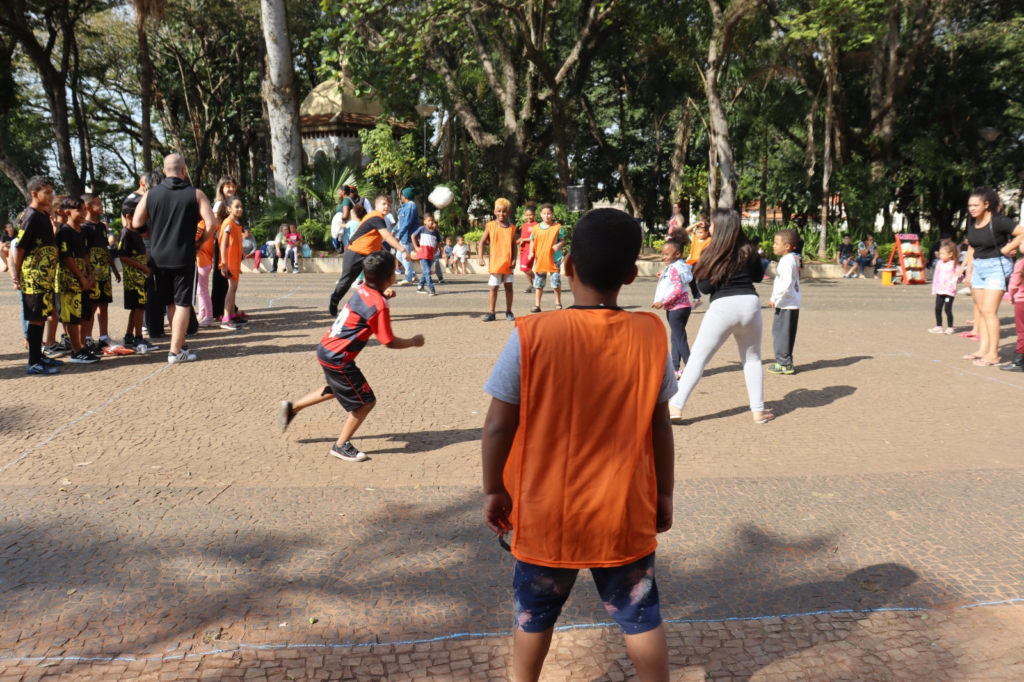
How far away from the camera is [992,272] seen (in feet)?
28.7

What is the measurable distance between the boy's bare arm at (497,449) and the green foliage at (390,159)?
25.1m

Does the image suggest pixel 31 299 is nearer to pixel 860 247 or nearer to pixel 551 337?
pixel 551 337

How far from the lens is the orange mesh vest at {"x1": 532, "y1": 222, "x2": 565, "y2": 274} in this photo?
1191 cm

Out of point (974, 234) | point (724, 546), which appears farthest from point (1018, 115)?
point (724, 546)

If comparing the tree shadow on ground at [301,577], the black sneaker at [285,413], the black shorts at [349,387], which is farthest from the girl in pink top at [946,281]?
the black sneaker at [285,413]

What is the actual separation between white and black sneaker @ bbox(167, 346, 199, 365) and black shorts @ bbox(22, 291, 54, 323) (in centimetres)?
115

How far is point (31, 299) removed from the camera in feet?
25.0

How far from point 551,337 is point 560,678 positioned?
1.32 metres

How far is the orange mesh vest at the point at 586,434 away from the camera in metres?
2.30

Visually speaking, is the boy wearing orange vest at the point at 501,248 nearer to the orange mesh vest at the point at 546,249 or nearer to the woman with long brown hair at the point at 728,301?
the orange mesh vest at the point at 546,249

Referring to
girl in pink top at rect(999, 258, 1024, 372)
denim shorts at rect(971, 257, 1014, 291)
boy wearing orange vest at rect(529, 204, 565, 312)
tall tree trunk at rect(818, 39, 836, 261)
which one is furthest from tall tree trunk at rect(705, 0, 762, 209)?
girl in pink top at rect(999, 258, 1024, 372)

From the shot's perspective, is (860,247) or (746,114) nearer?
(860,247)

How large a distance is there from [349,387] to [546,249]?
7080mm

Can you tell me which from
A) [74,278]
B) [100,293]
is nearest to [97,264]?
[100,293]
